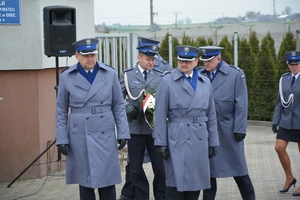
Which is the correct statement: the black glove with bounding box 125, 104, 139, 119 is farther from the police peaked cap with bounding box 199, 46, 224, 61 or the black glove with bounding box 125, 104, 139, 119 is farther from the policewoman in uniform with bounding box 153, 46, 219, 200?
the policewoman in uniform with bounding box 153, 46, 219, 200

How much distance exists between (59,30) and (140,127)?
2278mm

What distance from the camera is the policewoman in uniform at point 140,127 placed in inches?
360

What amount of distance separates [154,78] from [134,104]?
1.37ft

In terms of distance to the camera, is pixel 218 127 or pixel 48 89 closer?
pixel 218 127

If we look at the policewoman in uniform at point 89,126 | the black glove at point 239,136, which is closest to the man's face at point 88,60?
the policewoman in uniform at point 89,126

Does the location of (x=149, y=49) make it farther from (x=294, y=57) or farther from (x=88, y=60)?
(x=294, y=57)

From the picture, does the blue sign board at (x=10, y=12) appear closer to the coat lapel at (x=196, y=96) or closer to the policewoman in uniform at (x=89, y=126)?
the policewoman in uniform at (x=89, y=126)

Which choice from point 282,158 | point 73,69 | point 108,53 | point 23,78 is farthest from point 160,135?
point 108,53

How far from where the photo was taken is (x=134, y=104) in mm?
9227

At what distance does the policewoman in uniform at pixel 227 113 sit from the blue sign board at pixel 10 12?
336cm

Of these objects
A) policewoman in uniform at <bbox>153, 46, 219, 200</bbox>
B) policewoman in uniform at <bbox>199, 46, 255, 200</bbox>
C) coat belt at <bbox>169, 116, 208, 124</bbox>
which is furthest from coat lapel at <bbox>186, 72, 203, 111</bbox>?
policewoman in uniform at <bbox>199, 46, 255, 200</bbox>

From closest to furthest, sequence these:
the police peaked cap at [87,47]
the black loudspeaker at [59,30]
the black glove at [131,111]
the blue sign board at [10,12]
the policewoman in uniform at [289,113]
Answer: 1. the police peaked cap at [87,47]
2. the black glove at [131,111]
3. the policewoman in uniform at [289,113]
4. the black loudspeaker at [59,30]
5. the blue sign board at [10,12]

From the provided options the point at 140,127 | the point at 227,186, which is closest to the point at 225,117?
the point at 140,127

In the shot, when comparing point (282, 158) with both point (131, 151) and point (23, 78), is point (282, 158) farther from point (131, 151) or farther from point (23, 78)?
point (23, 78)
